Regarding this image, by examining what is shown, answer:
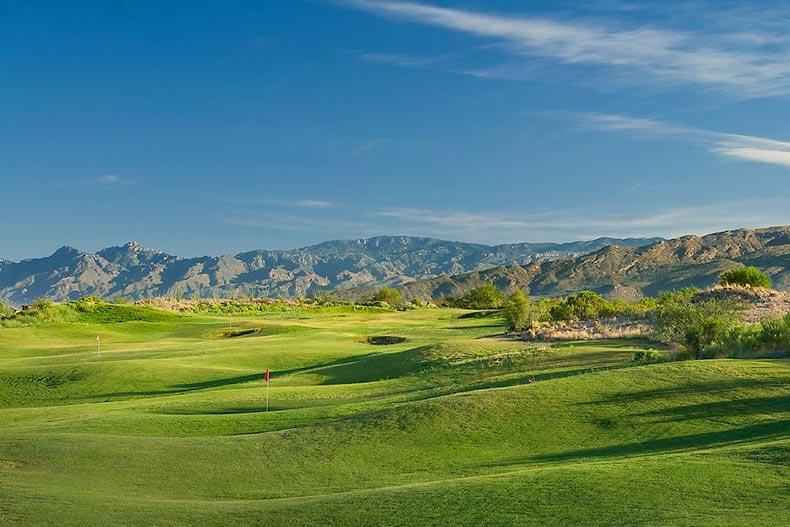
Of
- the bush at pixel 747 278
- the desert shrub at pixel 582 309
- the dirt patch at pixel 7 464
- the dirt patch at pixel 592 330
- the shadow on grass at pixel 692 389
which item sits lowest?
the dirt patch at pixel 7 464

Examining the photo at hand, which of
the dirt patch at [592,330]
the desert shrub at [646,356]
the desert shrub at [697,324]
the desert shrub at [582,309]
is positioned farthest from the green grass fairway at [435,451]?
the desert shrub at [582,309]

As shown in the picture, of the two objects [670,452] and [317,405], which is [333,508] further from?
[317,405]

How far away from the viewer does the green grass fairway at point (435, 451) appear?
9.73 m

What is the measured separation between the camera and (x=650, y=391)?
665 inches

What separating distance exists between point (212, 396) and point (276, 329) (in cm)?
2923

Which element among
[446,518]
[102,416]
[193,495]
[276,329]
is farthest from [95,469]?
[276,329]

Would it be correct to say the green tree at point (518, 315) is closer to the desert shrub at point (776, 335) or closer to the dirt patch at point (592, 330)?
the dirt patch at point (592, 330)

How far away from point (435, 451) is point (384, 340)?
3393cm

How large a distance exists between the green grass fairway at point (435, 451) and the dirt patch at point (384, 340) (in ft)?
59.8

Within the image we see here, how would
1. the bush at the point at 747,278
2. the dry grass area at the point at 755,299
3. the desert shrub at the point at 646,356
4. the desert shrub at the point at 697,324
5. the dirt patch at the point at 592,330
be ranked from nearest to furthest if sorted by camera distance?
the desert shrub at the point at 646,356 → the desert shrub at the point at 697,324 → the dirt patch at the point at 592,330 → the dry grass area at the point at 755,299 → the bush at the point at 747,278

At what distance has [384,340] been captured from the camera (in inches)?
1921

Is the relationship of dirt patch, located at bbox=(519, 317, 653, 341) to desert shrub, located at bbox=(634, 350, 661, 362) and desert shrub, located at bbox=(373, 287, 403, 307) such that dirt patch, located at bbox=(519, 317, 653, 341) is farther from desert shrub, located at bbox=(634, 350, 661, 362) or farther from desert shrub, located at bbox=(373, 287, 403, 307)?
desert shrub, located at bbox=(373, 287, 403, 307)

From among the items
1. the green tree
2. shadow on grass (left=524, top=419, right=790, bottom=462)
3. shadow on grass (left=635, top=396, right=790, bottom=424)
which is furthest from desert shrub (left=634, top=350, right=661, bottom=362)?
the green tree

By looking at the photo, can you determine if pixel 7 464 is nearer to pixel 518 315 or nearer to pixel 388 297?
pixel 518 315
